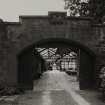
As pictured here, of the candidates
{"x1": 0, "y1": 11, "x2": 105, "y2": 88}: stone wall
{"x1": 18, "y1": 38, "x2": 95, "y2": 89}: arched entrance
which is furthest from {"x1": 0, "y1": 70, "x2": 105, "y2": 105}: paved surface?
{"x1": 0, "y1": 11, "x2": 105, "y2": 88}: stone wall

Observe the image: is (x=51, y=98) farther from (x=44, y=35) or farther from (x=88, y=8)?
(x=88, y=8)

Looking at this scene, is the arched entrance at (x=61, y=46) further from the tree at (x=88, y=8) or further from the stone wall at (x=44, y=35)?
the tree at (x=88, y=8)

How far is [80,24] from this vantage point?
48.0 ft

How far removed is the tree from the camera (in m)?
17.7

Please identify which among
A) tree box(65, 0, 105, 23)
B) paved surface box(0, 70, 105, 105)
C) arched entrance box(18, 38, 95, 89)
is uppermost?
tree box(65, 0, 105, 23)

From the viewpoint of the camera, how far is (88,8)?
20.3 m

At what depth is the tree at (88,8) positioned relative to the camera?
1773 centimetres

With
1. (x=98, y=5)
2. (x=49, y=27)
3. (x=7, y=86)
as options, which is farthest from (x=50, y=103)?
(x=98, y=5)

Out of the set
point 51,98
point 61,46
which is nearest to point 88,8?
point 61,46

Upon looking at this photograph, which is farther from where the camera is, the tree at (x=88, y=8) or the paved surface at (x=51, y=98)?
the tree at (x=88, y=8)

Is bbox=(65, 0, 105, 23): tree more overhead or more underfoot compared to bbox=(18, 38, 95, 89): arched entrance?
more overhead

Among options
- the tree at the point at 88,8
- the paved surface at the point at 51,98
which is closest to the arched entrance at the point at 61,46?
the paved surface at the point at 51,98

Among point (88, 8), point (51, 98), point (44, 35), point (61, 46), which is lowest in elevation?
point (51, 98)

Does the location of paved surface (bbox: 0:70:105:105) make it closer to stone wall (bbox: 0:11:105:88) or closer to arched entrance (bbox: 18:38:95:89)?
arched entrance (bbox: 18:38:95:89)
